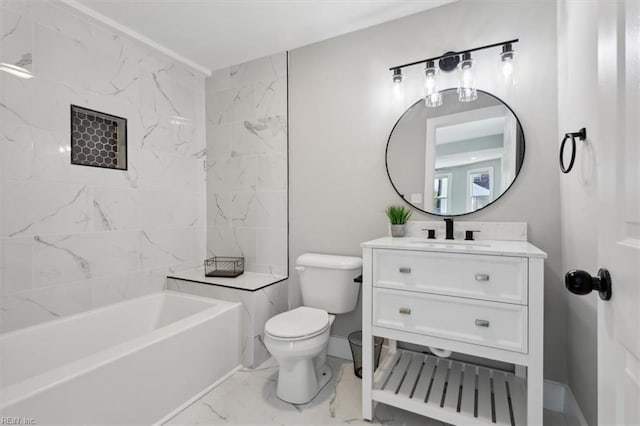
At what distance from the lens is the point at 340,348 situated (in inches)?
91.5

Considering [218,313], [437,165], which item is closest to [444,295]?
[437,165]

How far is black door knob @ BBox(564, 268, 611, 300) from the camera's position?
60 cm

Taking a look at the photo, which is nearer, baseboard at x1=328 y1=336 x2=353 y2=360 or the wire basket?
baseboard at x1=328 y1=336 x2=353 y2=360

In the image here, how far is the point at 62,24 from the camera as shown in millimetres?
1929

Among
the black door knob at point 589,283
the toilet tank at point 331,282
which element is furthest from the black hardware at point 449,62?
the black door knob at point 589,283

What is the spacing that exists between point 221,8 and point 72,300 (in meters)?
2.13

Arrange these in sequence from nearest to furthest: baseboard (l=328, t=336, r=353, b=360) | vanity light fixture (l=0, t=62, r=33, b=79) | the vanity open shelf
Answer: the vanity open shelf, vanity light fixture (l=0, t=62, r=33, b=79), baseboard (l=328, t=336, r=353, b=360)

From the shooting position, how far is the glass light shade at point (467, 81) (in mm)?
1832

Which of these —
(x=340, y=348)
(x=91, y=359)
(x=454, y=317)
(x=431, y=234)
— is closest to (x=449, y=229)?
(x=431, y=234)

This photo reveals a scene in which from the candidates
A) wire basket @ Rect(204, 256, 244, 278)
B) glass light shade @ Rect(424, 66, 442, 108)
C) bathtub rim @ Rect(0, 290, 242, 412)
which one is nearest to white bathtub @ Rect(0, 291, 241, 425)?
bathtub rim @ Rect(0, 290, 242, 412)

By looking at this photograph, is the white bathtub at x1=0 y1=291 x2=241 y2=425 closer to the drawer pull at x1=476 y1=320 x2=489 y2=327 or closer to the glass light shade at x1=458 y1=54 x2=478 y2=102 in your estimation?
the drawer pull at x1=476 y1=320 x2=489 y2=327

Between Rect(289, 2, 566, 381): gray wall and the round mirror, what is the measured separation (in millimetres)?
62

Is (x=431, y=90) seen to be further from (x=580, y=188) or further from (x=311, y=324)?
(x=311, y=324)

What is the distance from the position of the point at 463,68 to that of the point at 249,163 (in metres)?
1.75
